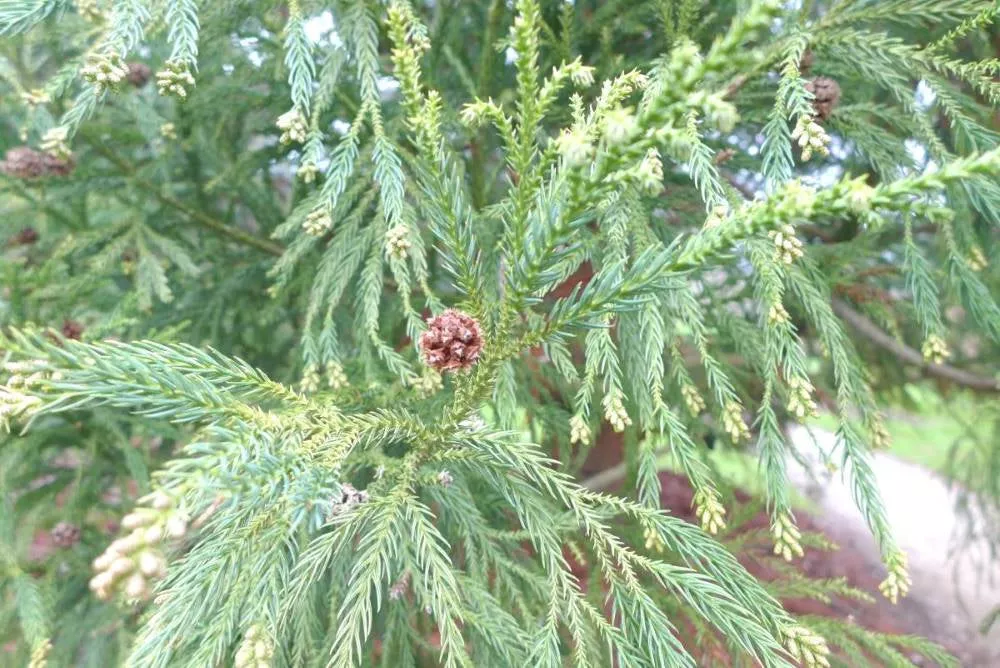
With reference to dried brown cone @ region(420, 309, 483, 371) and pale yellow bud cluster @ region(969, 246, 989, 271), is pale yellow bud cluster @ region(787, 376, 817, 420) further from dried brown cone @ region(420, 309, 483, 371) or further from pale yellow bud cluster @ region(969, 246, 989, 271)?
pale yellow bud cluster @ region(969, 246, 989, 271)

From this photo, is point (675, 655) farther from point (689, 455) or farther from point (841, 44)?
point (841, 44)

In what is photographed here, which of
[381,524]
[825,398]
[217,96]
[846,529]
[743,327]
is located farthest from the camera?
[846,529]

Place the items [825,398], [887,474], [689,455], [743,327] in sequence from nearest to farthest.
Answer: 1. [689,455]
2. [743,327]
3. [825,398]
4. [887,474]

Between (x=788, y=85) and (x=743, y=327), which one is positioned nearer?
(x=788, y=85)

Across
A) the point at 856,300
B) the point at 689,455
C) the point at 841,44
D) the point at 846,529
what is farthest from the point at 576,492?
the point at 846,529

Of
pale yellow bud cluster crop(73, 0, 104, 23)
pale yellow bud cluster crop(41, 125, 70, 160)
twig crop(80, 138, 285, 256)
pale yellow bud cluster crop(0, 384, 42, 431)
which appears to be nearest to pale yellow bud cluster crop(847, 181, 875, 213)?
pale yellow bud cluster crop(0, 384, 42, 431)

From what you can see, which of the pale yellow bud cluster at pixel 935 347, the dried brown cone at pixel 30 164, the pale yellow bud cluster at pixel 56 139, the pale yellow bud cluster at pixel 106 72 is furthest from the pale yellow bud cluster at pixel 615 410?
the dried brown cone at pixel 30 164

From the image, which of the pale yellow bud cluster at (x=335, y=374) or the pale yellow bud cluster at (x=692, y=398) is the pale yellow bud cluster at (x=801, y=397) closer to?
the pale yellow bud cluster at (x=692, y=398)
